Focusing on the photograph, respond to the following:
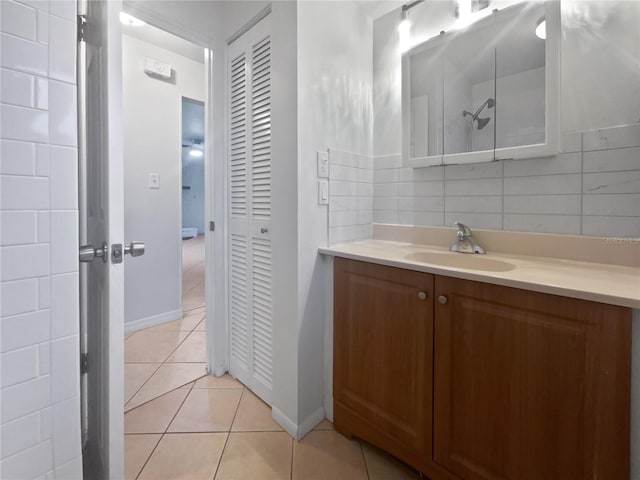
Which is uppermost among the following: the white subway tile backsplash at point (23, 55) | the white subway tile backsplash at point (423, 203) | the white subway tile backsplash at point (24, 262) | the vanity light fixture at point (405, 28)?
the vanity light fixture at point (405, 28)

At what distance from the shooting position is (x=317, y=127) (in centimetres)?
144

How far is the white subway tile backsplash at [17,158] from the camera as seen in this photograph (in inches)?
26.2

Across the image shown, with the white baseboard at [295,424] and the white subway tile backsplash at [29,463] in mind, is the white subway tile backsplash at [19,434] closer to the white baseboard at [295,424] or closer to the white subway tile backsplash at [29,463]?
the white subway tile backsplash at [29,463]

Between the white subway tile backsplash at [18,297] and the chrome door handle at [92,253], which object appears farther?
the chrome door handle at [92,253]

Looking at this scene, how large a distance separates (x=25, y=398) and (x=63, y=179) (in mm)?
513

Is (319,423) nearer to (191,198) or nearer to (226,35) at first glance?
(226,35)

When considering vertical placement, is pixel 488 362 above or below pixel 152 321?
above

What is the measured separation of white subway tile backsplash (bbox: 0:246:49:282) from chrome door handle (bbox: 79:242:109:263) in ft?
0.24

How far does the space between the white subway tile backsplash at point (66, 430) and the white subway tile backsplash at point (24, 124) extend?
2.08 feet

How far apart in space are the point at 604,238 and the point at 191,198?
10.8 m

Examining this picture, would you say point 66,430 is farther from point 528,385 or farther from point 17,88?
point 528,385

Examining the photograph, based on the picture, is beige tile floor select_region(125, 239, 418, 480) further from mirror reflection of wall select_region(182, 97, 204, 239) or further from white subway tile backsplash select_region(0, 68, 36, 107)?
mirror reflection of wall select_region(182, 97, 204, 239)

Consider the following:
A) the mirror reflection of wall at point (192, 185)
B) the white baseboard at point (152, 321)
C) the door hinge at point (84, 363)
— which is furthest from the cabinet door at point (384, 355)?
the mirror reflection of wall at point (192, 185)

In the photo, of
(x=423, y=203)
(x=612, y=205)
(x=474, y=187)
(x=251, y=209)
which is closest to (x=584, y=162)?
(x=612, y=205)
